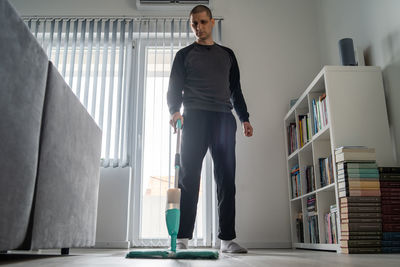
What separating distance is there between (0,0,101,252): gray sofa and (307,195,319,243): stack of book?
4.91 feet

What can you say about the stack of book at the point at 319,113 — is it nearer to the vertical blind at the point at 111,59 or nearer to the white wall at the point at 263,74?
the white wall at the point at 263,74

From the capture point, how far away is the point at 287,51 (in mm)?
3484

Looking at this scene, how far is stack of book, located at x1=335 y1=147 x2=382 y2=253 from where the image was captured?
1897 mm

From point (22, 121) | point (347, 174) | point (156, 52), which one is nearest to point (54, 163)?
point (22, 121)

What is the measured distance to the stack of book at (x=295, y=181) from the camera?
2.91 metres

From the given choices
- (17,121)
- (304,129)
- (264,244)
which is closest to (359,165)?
(304,129)

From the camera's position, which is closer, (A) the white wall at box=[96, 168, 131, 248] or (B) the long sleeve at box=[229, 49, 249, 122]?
(B) the long sleeve at box=[229, 49, 249, 122]

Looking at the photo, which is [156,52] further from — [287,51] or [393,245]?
[393,245]

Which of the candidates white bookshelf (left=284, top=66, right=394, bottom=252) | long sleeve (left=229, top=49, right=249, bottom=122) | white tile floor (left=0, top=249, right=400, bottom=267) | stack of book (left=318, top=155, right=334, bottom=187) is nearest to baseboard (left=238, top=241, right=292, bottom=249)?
white bookshelf (left=284, top=66, right=394, bottom=252)

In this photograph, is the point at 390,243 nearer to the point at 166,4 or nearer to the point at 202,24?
the point at 202,24

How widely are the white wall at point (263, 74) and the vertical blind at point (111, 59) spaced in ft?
0.51

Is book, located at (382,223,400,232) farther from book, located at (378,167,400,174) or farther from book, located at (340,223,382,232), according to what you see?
book, located at (378,167,400,174)

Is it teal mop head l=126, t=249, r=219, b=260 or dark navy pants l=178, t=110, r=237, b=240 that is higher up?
dark navy pants l=178, t=110, r=237, b=240

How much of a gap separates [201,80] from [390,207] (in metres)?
1.16
